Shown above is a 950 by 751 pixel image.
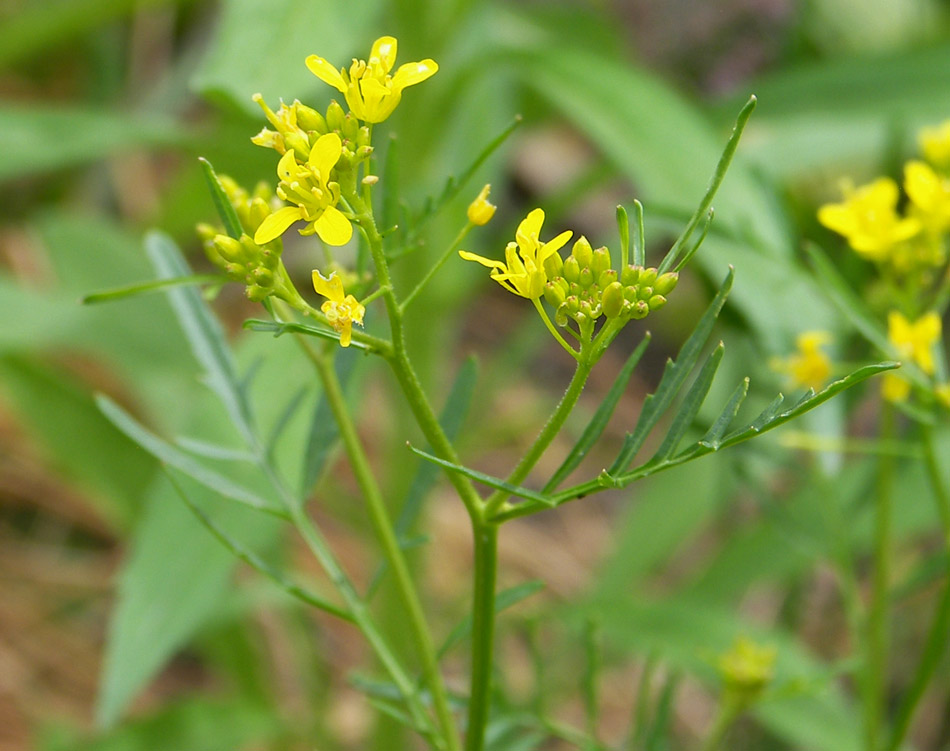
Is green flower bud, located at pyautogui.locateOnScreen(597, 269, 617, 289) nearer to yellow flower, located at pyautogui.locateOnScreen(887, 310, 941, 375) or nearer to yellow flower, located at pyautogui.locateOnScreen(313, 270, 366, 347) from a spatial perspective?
yellow flower, located at pyautogui.locateOnScreen(313, 270, 366, 347)

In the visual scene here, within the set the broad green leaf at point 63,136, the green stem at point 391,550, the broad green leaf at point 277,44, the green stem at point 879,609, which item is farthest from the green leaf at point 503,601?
the broad green leaf at point 63,136

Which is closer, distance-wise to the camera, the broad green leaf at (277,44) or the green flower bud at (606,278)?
the green flower bud at (606,278)

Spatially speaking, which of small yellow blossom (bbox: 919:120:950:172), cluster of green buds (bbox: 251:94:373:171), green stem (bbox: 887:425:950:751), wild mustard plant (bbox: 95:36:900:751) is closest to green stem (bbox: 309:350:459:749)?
wild mustard plant (bbox: 95:36:900:751)

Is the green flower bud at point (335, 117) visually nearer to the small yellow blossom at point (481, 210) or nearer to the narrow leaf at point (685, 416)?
the small yellow blossom at point (481, 210)

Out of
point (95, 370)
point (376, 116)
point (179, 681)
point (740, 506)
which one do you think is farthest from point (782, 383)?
point (95, 370)

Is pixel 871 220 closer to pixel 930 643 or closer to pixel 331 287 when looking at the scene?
pixel 930 643

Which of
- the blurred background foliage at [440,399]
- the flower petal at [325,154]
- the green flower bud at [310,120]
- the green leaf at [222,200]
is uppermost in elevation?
the green flower bud at [310,120]
